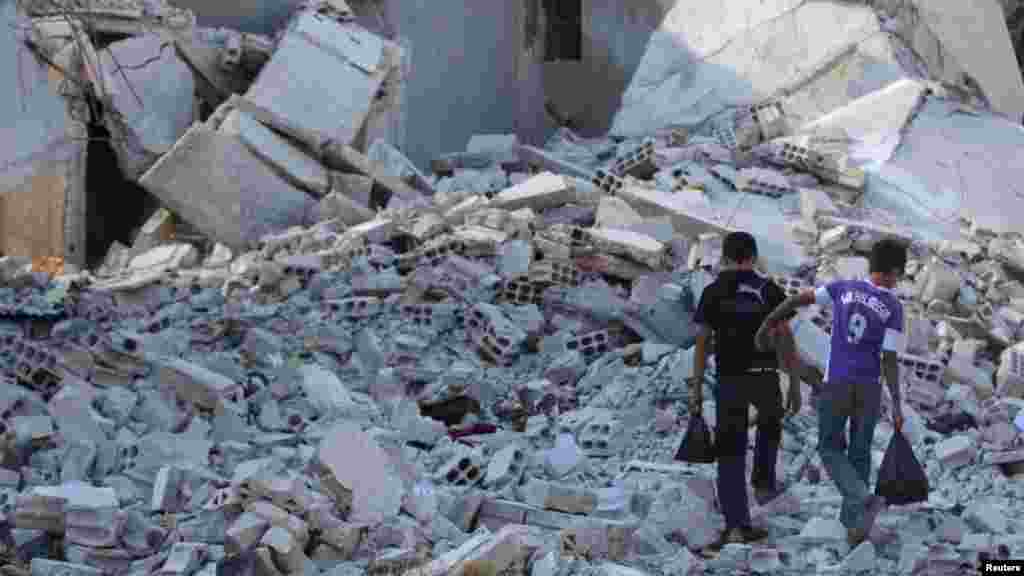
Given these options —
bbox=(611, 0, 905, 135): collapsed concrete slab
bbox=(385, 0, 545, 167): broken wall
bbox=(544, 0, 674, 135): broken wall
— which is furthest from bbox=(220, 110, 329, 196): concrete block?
bbox=(544, 0, 674, 135): broken wall

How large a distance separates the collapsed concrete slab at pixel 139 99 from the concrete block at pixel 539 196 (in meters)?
2.88

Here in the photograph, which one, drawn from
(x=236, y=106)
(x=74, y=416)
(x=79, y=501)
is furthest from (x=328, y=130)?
(x=79, y=501)

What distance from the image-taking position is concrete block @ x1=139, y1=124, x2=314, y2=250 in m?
11.7

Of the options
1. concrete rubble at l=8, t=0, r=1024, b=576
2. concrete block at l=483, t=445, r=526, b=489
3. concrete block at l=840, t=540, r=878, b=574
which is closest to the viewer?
concrete block at l=840, t=540, r=878, b=574

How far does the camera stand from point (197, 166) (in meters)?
11.7

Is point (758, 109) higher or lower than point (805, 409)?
higher

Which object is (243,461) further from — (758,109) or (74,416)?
(758,109)

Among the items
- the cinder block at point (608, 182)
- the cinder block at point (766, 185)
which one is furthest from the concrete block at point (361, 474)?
the cinder block at point (766, 185)

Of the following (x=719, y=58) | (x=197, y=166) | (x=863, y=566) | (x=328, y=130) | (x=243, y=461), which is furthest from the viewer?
(x=719, y=58)

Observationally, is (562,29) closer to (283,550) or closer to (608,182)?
(608,182)

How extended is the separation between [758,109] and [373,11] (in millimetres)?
3529

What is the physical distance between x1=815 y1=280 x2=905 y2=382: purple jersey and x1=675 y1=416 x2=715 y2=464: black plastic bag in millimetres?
508

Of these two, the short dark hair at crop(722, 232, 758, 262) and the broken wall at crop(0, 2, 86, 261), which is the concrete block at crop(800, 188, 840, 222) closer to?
the short dark hair at crop(722, 232, 758, 262)

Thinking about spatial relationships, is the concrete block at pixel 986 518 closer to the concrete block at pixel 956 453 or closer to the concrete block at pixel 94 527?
the concrete block at pixel 956 453
